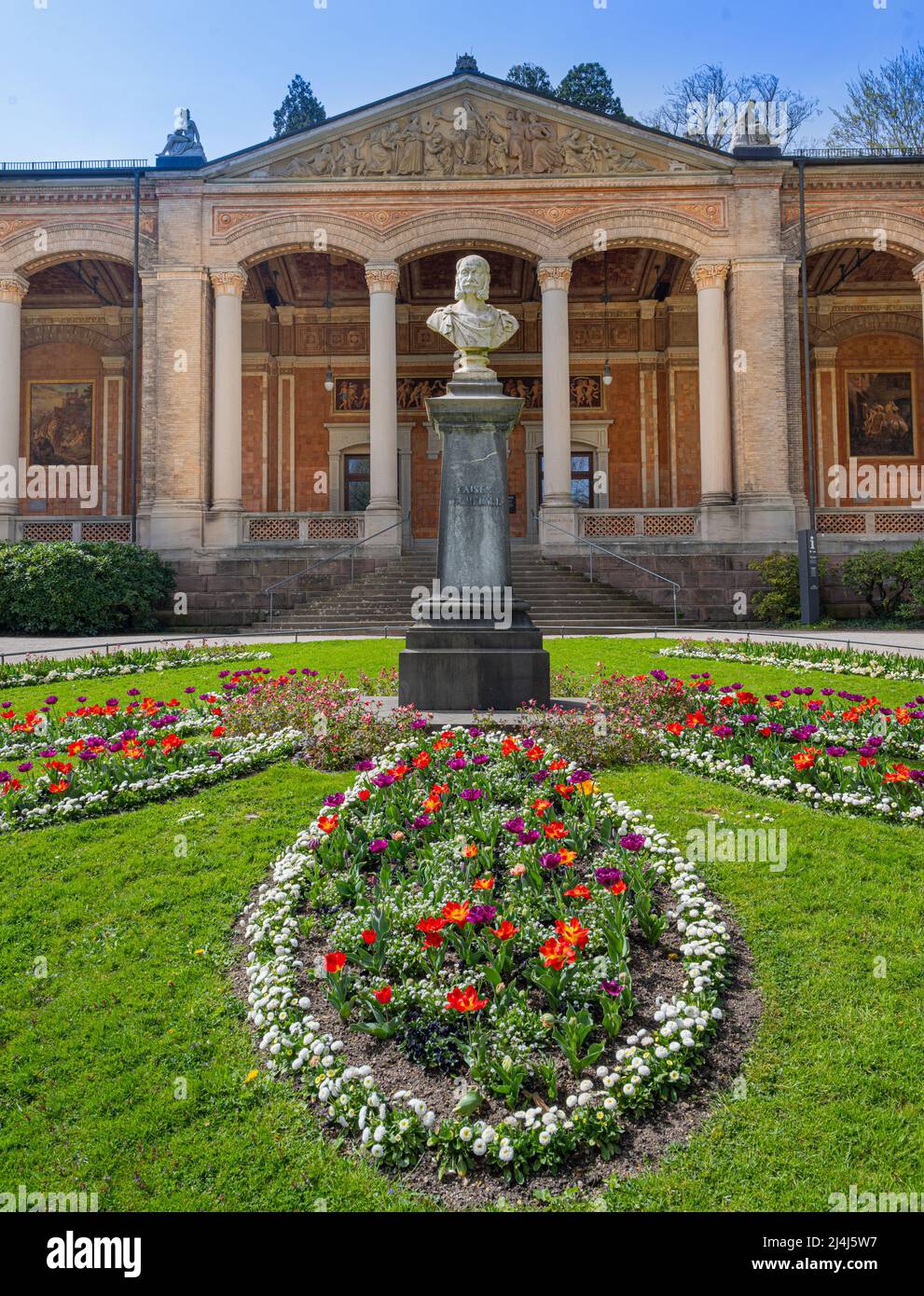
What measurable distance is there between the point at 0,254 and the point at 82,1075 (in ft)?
82.4

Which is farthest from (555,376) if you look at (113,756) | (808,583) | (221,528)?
(113,756)

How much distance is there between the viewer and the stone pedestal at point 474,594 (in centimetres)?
700

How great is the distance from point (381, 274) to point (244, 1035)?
Answer: 70.9 feet

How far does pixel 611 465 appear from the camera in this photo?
27359mm

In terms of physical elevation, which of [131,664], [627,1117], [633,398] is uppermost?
[633,398]

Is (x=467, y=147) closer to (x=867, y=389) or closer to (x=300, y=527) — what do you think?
(x=300, y=527)

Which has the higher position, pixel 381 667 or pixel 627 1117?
pixel 381 667

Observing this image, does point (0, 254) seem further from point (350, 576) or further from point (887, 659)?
point (887, 659)

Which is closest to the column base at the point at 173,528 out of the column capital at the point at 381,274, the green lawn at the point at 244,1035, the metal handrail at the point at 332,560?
the metal handrail at the point at 332,560

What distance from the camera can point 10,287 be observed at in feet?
73.0

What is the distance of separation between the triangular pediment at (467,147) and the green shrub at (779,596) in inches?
437

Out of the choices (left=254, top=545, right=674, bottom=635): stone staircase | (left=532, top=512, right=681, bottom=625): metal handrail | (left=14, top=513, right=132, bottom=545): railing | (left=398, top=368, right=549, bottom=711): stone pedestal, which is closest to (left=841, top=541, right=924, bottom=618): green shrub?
(left=532, top=512, right=681, bottom=625): metal handrail

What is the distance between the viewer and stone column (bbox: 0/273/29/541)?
21.5 m

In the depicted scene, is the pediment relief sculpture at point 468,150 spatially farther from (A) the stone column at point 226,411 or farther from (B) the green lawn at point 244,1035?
(B) the green lawn at point 244,1035
